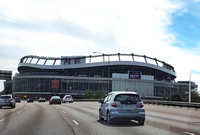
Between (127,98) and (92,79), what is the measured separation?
376ft

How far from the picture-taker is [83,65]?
140 m

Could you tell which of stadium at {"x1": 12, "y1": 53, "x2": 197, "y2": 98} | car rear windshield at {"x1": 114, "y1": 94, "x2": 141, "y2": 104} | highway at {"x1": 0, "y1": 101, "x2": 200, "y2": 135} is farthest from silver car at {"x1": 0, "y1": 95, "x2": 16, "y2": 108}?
stadium at {"x1": 12, "y1": 53, "x2": 197, "y2": 98}

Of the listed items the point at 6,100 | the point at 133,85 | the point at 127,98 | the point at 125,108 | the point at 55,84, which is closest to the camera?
the point at 125,108

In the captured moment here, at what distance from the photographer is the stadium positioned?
414 feet

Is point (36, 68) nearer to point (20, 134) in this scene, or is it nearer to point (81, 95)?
point (81, 95)

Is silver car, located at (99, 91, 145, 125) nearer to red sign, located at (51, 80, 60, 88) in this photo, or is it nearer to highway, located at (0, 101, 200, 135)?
highway, located at (0, 101, 200, 135)

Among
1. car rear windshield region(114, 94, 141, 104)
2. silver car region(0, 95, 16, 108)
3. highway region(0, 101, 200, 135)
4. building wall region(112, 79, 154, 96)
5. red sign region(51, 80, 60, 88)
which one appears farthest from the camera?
building wall region(112, 79, 154, 96)

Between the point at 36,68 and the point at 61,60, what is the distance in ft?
47.8

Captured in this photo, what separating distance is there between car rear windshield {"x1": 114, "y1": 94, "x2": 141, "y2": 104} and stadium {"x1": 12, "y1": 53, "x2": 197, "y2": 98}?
10060cm

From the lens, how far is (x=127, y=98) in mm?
15172

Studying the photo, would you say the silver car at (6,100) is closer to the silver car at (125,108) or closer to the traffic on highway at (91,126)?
the traffic on highway at (91,126)

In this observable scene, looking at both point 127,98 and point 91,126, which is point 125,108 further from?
point 91,126

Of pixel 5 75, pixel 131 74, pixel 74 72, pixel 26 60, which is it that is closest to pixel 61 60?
pixel 74 72

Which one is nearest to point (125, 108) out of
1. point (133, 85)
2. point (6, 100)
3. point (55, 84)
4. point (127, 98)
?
point (127, 98)
